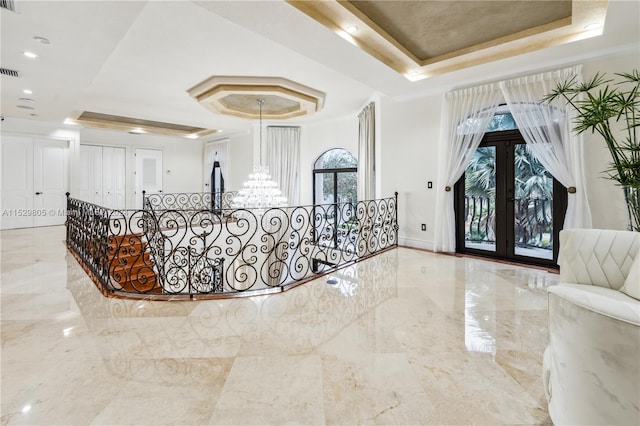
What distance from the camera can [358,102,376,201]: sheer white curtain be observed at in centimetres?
614

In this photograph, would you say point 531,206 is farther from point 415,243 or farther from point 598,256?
point 598,256

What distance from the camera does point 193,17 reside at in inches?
128

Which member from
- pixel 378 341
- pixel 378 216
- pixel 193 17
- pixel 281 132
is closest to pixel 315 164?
pixel 281 132

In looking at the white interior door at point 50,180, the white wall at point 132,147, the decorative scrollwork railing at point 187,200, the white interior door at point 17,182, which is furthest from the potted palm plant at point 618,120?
the white interior door at point 17,182

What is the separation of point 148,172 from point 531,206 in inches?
407

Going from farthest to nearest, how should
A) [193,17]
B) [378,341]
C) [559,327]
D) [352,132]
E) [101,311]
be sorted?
[352,132] < [193,17] < [101,311] < [378,341] < [559,327]

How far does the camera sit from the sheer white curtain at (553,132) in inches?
152

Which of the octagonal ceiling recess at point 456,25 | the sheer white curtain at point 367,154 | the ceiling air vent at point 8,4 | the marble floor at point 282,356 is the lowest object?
the marble floor at point 282,356

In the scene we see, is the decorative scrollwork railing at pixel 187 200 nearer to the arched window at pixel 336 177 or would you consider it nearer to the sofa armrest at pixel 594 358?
the arched window at pixel 336 177

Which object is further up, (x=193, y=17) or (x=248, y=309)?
(x=193, y=17)

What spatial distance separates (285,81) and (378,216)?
2.86 metres

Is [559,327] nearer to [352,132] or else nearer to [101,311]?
[101,311]

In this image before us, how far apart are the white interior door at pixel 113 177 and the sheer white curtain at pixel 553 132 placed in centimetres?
1012

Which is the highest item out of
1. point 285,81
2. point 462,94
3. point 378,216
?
point 285,81
